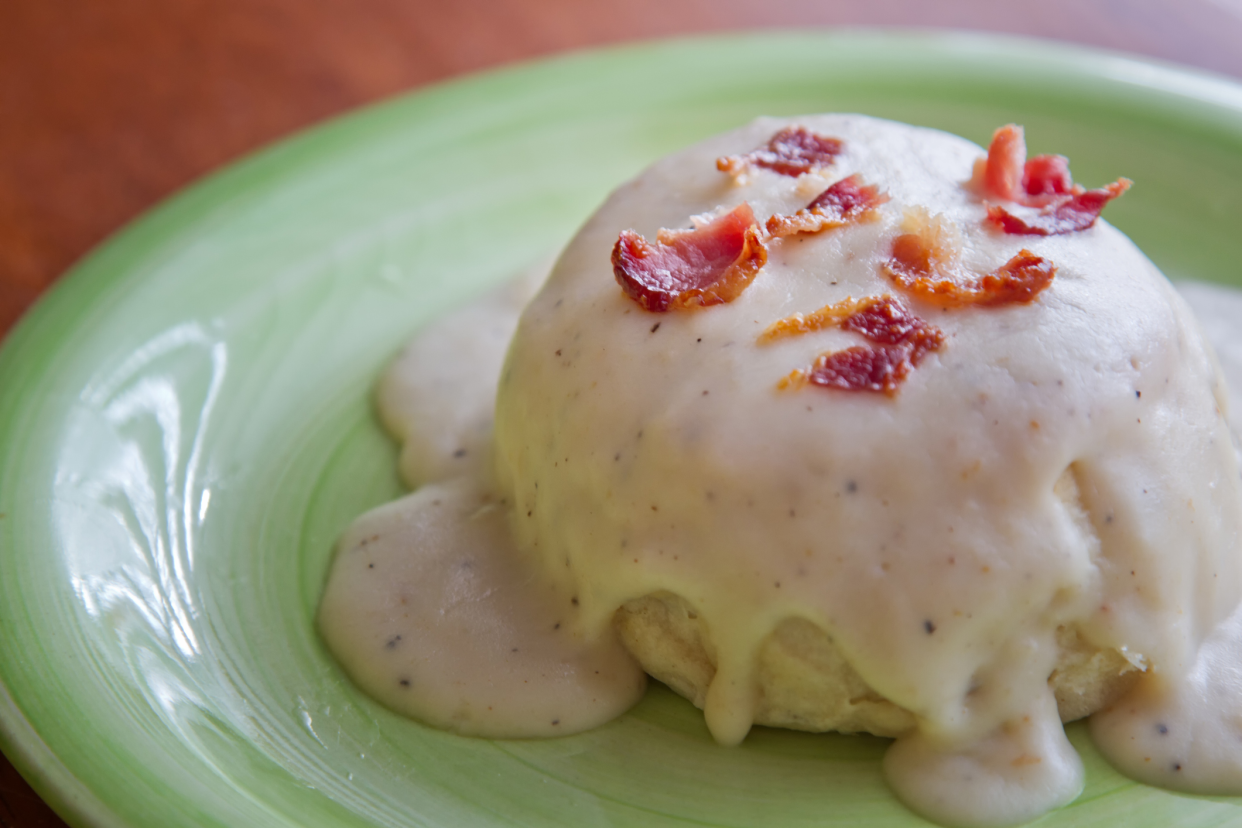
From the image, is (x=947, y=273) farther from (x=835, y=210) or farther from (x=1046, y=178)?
(x=1046, y=178)

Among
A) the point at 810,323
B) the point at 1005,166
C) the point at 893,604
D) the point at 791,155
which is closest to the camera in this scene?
the point at 893,604

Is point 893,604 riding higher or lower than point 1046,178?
lower

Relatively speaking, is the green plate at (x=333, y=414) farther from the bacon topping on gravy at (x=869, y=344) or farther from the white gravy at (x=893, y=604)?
the bacon topping on gravy at (x=869, y=344)

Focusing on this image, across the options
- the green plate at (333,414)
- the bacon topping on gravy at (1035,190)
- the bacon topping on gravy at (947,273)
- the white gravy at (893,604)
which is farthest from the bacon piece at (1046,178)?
the green plate at (333,414)

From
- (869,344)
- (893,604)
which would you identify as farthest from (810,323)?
(893,604)

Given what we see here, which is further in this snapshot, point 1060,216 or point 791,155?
point 791,155

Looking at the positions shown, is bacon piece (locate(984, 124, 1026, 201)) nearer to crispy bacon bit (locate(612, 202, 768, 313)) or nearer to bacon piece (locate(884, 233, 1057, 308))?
bacon piece (locate(884, 233, 1057, 308))

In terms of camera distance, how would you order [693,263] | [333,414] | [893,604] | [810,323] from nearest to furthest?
[893,604] → [810,323] → [693,263] → [333,414]

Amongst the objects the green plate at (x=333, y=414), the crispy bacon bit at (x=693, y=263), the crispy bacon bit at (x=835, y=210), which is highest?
the crispy bacon bit at (x=835, y=210)
